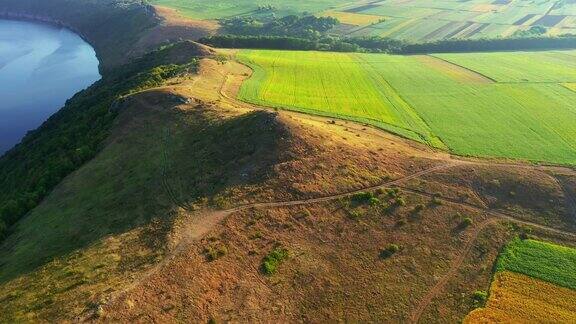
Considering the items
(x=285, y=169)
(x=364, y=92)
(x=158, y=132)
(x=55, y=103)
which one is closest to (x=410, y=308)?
(x=285, y=169)

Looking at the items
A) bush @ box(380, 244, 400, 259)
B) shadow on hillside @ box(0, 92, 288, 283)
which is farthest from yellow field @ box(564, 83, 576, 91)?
bush @ box(380, 244, 400, 259)

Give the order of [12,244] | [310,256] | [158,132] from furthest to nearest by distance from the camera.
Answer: [158,132] → [12,244] → [310,256]

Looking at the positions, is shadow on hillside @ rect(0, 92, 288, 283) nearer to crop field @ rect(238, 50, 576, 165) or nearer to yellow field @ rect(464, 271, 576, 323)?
crop field @ rect(238, 50, 576, 165)

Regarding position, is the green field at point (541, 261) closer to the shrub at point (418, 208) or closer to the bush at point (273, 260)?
the shrub at point (418, 208)

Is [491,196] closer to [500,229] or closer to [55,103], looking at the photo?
[500,229]

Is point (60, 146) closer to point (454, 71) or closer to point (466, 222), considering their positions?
point (466, 222)

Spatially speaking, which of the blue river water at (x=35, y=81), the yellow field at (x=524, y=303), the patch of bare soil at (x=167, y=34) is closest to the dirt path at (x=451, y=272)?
the yellow field at (x=524, y=303)
